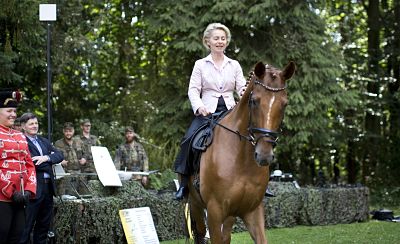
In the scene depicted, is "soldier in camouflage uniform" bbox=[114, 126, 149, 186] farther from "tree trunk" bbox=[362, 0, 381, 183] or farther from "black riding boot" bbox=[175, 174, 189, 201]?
"tree trunk" bbox=[362, 0, 381, 183]

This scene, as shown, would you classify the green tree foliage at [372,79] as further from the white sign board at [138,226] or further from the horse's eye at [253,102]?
the horse's eye at [253,102]

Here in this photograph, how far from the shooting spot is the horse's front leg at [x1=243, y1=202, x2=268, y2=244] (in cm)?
667

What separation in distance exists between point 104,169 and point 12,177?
5010 millimetres

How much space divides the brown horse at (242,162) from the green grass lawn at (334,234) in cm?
455

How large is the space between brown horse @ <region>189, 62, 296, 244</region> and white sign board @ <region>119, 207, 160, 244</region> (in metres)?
3.53

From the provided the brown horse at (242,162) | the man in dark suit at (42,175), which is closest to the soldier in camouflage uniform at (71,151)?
the man in dark suit at (42,175)

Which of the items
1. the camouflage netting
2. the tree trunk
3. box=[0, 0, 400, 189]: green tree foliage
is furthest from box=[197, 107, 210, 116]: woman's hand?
the tree trunk

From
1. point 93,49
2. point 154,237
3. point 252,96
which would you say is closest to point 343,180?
point 93,49

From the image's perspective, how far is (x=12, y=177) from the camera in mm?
6773

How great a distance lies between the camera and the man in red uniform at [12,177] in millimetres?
6598

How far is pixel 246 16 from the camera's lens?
1966cm

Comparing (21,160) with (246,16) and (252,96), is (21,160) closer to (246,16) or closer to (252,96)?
(252,96)

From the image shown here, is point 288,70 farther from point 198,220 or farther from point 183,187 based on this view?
point 198,220

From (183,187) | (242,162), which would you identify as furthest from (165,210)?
(242,162)
